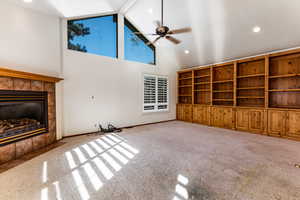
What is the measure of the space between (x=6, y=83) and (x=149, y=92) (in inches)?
174

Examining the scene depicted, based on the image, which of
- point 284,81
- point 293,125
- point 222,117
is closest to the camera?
point 293,125

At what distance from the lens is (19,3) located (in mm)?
2859

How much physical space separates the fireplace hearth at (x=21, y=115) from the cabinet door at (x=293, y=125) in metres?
6.79

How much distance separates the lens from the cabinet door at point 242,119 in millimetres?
4669

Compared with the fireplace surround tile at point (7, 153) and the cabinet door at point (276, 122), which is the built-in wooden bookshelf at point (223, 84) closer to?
the cabinet door at point (276, 122)

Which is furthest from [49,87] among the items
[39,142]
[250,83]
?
[250,83]

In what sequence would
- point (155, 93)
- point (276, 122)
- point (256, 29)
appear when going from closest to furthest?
point (256, 29), point (276, 122), point (155, 93)

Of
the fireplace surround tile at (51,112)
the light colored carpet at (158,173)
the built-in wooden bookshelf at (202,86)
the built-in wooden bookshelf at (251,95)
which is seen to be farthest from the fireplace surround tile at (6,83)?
the built-in wooden bookshelf at (202,86)

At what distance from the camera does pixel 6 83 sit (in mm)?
2504

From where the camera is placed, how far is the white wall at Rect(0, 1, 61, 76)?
2746 mm

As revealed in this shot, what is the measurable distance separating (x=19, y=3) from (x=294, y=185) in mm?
6021

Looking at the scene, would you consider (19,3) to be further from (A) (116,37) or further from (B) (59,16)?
(A) (116,37)

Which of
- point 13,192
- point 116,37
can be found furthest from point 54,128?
point 116,37

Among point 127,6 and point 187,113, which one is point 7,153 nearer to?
point 127,6
